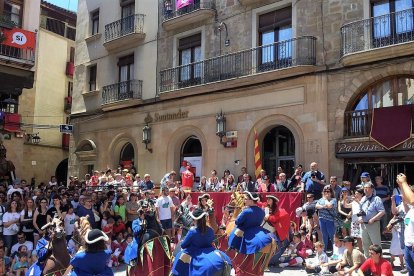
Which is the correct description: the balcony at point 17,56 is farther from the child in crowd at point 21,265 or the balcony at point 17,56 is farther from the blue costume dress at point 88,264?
the blue costume dress at point 88,264

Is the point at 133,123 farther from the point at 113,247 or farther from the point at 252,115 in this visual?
the point at 113,247

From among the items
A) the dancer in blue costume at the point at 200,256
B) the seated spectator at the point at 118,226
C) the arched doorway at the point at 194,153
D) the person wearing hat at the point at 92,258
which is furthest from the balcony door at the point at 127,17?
→ the person wearing hat at the point at 92,258

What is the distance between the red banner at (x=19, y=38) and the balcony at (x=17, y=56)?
Answer: 247 mm

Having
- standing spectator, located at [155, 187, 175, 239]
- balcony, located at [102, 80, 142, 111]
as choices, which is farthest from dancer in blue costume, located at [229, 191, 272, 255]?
balcony, located at [102, 80, 142, 111]

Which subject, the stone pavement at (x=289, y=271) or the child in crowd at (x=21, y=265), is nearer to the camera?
the stone pavement at (x=289, y=271)

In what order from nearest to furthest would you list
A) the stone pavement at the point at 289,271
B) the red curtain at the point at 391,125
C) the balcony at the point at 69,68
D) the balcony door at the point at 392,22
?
1. the stone pavement at the point at 289,271
2. the red curtain at the point at 391,125
3. the balcony door at the point at 392,22
4. the balcony at the point at 69,68

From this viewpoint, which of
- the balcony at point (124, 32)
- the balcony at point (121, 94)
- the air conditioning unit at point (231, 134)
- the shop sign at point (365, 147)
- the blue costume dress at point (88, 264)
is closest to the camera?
the blue costume dress at point (88, 264)

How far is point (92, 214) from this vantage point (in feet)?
41.7

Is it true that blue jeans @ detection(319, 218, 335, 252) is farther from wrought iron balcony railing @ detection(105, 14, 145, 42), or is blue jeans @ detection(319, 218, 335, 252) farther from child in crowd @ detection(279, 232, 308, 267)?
wrought iron balcony railing @ detection(105, 14, 145, 42)

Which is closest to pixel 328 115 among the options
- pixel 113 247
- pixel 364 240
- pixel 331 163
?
pixel 331 163

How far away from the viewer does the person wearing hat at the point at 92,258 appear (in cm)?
563

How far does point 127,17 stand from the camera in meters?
22.8

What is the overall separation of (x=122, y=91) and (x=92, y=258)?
17.6 metres

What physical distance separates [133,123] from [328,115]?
993cm
